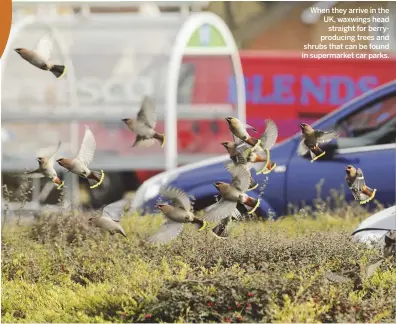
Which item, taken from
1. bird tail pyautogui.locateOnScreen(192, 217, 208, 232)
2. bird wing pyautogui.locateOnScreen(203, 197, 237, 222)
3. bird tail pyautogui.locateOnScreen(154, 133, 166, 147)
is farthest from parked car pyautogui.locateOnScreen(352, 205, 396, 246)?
bird tail pyautogui.locateOnScreen(154, 133, 166, 147)

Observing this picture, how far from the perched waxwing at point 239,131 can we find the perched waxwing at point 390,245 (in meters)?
0.98

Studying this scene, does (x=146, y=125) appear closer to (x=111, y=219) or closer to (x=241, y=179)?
(x=111, y=219)

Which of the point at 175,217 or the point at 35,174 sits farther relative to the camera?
the point at 35,174

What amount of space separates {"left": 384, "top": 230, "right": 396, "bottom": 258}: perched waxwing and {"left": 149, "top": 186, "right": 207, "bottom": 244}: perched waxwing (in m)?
1.09

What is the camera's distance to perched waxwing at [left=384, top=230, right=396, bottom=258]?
625 centimetres

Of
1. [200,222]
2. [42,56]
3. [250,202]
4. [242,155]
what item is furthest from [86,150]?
[250,202]

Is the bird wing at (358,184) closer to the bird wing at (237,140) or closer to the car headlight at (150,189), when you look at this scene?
the bird wing at (237,140)

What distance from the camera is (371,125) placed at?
25.5 feet

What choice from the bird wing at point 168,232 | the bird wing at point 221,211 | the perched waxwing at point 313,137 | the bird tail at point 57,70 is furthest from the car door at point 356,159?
the bird tail at point 57,70

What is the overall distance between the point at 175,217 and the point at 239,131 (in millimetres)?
654

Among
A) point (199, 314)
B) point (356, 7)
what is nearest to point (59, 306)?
point (199, 314)

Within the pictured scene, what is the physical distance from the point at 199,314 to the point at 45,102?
4.47 metres

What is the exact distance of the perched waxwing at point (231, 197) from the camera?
20.8 ft

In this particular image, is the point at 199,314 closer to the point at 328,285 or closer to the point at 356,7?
the point at 328,285
